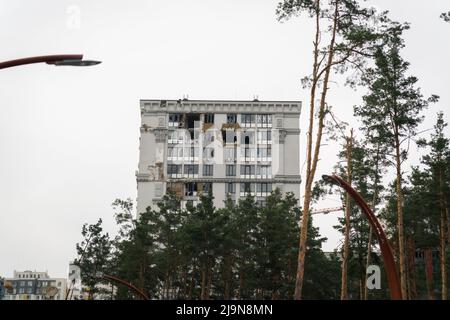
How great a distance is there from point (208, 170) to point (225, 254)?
37.2 m

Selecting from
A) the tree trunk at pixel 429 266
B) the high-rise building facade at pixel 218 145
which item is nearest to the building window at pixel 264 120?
the high-rise building facade at pixel 218 145

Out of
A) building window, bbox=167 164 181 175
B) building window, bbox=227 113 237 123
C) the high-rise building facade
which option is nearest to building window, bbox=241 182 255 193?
the high-rise building facade

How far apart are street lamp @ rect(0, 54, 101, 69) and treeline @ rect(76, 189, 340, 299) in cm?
3411

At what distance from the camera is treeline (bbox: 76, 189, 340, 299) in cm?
5141

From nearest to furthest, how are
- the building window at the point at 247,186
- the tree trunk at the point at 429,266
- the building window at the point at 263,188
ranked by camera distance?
the tree trunk at the point at 429,266 < the building window at the point at 263,188 < the building window at the point at 247,186

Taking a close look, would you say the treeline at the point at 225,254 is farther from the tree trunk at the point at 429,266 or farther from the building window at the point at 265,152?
the building window at the point at 265,152

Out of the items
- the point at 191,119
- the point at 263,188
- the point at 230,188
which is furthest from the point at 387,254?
the point at 191,119

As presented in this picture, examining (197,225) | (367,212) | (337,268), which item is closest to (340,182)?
(367,212)

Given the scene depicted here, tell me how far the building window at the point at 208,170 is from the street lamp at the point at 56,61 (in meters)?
76.1

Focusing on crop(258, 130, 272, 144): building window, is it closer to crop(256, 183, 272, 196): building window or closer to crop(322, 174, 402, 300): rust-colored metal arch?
crop(256, 183, 272, 196): building window

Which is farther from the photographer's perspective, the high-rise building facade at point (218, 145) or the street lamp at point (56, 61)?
the high-rise building facade at point (218, 145)

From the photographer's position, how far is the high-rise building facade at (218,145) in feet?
293

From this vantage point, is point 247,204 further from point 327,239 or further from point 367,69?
point 367,69

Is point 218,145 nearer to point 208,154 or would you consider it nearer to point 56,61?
point 208,154
